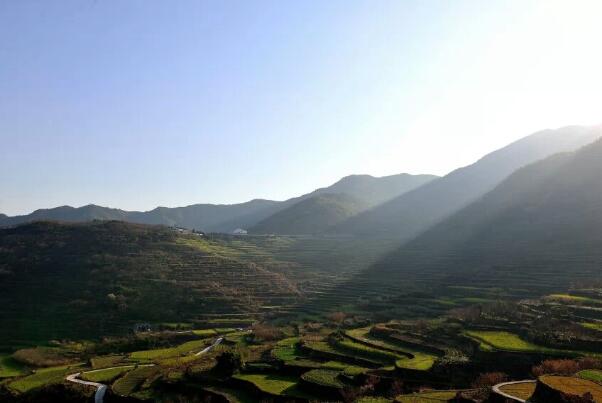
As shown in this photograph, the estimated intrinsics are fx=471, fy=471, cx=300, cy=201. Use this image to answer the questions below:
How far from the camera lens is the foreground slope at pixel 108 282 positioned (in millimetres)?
65688

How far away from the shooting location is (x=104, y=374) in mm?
36500

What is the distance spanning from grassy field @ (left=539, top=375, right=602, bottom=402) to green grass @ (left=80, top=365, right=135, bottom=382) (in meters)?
29.7

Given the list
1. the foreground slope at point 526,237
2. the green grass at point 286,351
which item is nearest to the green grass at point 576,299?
the foreground slope at point 526,237

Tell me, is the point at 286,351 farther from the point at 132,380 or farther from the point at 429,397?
the point at 429,397

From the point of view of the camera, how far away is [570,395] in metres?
15.2

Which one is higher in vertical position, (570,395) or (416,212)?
(416,212)

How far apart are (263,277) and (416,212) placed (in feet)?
369

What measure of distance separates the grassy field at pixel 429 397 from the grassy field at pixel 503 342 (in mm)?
7277

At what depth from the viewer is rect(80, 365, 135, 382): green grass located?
35188 mm

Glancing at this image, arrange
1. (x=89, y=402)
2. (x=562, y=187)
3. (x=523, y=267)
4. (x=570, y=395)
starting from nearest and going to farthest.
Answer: (x=570, y=395), (x=89, y=402), (x=523, y=267), (x=562, y=187)

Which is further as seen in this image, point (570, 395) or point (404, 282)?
point (404, 282)

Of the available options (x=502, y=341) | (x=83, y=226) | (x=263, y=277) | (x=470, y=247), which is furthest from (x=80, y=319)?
Answer: (x=470, y=247)

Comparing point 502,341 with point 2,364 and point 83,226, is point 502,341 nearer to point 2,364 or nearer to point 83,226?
point 2,364

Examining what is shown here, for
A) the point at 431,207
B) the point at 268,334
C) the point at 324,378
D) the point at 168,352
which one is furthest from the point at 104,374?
the point at 431,207
